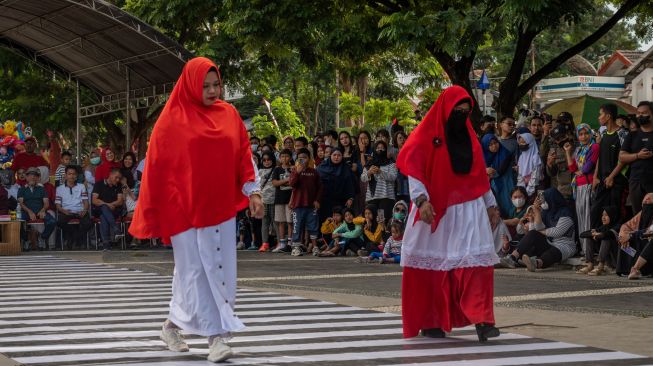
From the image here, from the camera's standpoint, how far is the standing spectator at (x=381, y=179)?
803 inches

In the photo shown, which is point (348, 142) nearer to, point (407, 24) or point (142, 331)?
point (407, 24)

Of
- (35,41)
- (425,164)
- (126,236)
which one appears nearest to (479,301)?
(425,164)

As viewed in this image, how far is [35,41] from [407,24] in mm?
11027

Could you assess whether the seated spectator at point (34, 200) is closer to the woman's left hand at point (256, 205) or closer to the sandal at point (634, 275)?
the sandal at point (634, 275)

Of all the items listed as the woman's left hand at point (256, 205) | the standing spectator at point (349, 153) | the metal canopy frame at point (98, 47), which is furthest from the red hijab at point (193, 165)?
the metal canopy frame at point (98, 47)

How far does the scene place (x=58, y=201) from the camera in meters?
24.5

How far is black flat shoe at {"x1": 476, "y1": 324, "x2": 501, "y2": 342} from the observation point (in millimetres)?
9398

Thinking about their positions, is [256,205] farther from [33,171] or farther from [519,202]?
[33,171]

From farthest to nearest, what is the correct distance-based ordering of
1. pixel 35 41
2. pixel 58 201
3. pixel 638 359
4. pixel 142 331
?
pixel 35 41, pixel 58 201, pixel 142 331, pixel 638 359

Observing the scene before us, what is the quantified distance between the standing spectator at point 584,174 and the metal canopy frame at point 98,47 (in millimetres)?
11187

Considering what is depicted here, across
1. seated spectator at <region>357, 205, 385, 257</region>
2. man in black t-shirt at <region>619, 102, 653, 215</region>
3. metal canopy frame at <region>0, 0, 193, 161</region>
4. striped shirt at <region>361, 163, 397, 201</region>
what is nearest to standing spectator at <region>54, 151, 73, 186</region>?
metal canopy frame at <region>0, 0, 193, 161</region>

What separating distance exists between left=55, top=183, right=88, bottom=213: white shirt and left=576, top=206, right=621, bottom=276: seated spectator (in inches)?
465

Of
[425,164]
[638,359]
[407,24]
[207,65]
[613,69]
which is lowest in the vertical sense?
[638,359]

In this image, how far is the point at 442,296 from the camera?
9.71m
